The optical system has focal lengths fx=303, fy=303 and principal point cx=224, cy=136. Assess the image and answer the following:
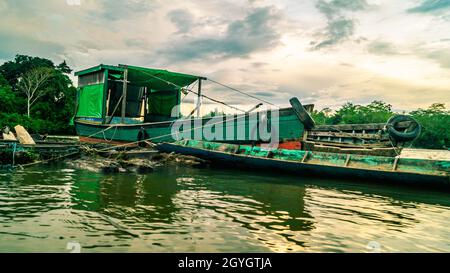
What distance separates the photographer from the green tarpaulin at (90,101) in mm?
16708

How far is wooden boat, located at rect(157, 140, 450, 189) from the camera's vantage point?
8.42m

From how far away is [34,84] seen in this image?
3347 centimetres

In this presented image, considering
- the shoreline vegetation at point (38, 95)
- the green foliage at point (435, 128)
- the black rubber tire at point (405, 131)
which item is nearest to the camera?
the black rubber tire at point (405, 131)

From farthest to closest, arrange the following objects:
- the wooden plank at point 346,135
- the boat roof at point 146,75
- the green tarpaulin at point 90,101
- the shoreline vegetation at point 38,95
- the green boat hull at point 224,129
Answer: the shoreline vegetation at point 38,95
the green tarpaulin at point 90,101
the boat roof at point 146,75
the green boat hull at point 224,129
the wooden plank at point 346,135

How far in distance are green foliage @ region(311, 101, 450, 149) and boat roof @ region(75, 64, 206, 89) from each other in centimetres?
5002

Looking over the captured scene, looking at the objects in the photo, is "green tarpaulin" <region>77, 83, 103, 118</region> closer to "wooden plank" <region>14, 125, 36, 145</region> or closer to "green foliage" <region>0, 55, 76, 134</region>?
"wooden plank" <region>14, 125, 36, 145</region>

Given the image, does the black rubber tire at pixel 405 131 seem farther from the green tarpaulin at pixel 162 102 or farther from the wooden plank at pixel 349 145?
the green tarpaulin at pixel 162 102

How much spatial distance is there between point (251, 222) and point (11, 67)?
4292 cm

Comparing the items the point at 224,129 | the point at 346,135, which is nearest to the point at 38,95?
the point at 224,129

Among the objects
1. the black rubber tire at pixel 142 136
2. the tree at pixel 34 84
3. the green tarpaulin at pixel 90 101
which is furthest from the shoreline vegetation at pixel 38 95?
the black rubber tire at pixel 142 136

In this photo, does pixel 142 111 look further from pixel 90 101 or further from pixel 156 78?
pixel 156 78
